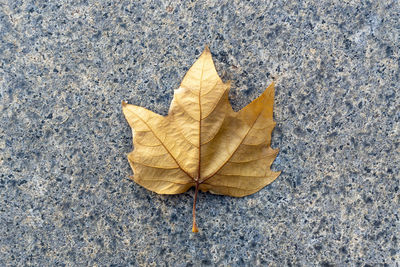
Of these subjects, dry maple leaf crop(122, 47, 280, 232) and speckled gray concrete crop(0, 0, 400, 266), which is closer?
dry maple leaf crop(122, 47, 280, 232)

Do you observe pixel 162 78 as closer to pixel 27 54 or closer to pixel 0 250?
pixel 27 54

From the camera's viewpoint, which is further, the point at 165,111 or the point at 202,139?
the point at 165,111

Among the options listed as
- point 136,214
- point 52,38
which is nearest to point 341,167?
point 136,214

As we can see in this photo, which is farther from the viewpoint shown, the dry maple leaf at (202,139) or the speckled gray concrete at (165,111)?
the speckled gray concrete at (165,111)
